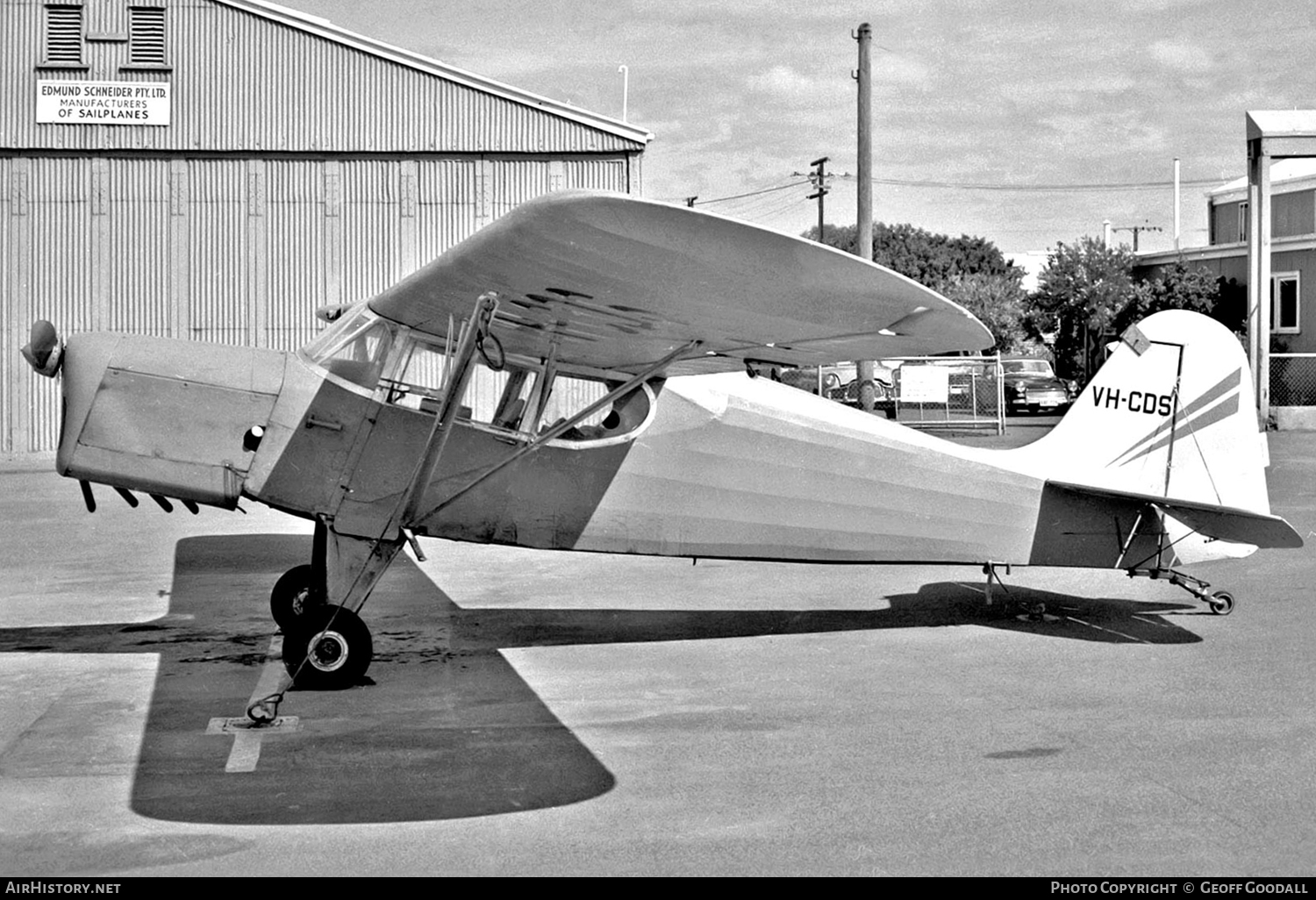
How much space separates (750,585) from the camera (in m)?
11.9

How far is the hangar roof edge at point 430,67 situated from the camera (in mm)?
25625

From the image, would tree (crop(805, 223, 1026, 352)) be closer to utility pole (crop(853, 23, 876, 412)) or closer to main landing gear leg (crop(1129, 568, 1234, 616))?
utility pole (crop(853, 23, 876, 412))

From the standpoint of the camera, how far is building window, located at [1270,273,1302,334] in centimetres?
4347

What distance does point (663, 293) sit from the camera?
656cm

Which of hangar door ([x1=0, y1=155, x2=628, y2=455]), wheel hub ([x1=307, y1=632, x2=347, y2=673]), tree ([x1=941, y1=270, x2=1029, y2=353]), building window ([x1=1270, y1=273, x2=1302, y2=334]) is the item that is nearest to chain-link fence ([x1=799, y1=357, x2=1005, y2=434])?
hangar door ([x1=0, y1=155, x2=628, y2=455])

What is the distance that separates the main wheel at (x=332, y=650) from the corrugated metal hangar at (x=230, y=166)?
18.9m

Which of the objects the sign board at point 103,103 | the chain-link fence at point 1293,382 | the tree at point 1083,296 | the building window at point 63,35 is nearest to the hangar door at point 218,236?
the sign board at point 103,103

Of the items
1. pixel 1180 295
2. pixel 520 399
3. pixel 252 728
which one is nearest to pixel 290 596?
pixel 520 399

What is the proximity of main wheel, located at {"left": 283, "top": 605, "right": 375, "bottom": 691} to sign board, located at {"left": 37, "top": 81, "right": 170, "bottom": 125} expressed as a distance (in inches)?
821

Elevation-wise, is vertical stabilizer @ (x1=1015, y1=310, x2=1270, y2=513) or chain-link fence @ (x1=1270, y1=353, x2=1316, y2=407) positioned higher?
chain-link fence @ (x1=1270, y1=353, x2=1316, y2=407)
